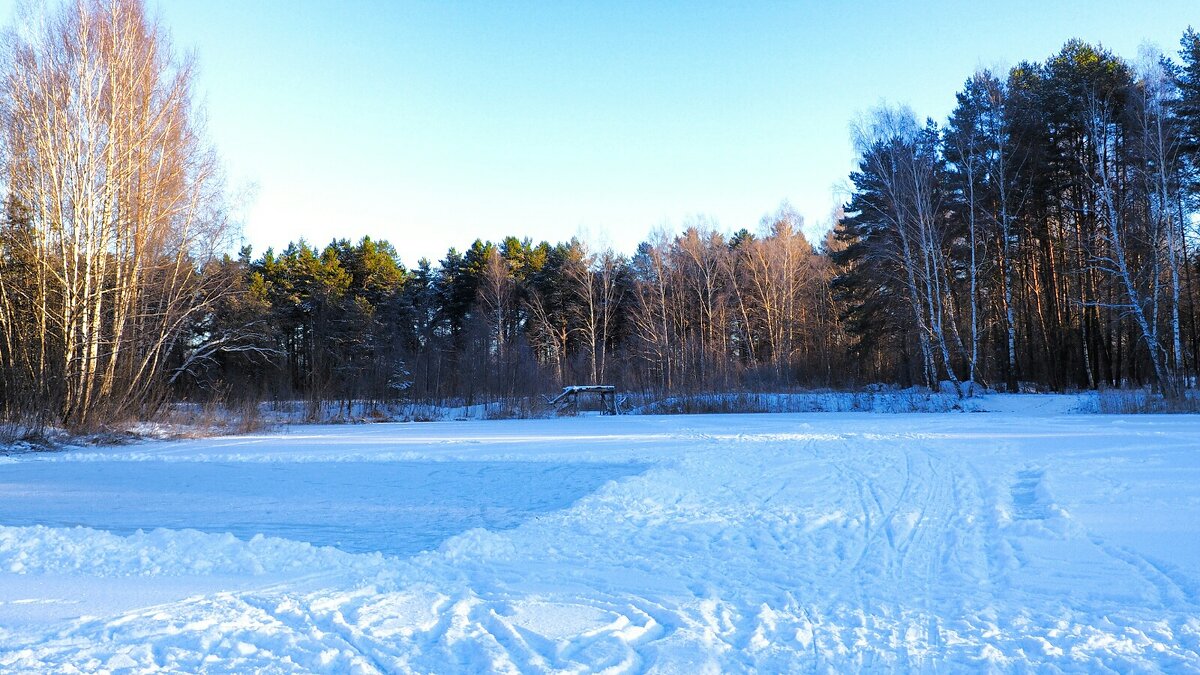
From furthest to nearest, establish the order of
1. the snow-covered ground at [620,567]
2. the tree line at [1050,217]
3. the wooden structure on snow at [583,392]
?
the wooden structure on snow at [583,392] < the tree line at [1050,217] < the snow-covered ground at [620,567]

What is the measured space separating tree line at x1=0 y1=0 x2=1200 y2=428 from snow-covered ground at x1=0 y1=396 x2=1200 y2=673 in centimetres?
1016

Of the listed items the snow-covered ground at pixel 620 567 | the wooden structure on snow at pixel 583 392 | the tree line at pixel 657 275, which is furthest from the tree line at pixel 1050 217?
the snow-covered ground at pixel 620 567

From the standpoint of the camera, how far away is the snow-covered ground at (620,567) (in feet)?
10.1

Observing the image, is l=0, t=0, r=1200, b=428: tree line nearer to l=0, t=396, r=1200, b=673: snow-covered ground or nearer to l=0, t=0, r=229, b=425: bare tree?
l=0, t=0, r=229, b=425: bare tree

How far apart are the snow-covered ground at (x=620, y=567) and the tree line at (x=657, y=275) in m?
10.2

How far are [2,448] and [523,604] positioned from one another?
1509 centimetres

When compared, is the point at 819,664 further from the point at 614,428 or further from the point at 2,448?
the point at 2,448

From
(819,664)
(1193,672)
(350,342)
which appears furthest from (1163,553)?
(350,342)

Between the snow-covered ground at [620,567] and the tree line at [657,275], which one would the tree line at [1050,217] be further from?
the snow-covered ground at [620,567]

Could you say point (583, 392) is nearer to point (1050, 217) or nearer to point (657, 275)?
point (657, 275)

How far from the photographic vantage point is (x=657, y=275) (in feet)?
135

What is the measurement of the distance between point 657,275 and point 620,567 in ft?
122

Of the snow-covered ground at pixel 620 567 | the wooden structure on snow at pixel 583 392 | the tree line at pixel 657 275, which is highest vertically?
the tree line at pixel 657 275

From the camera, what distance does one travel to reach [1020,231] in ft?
88.5
